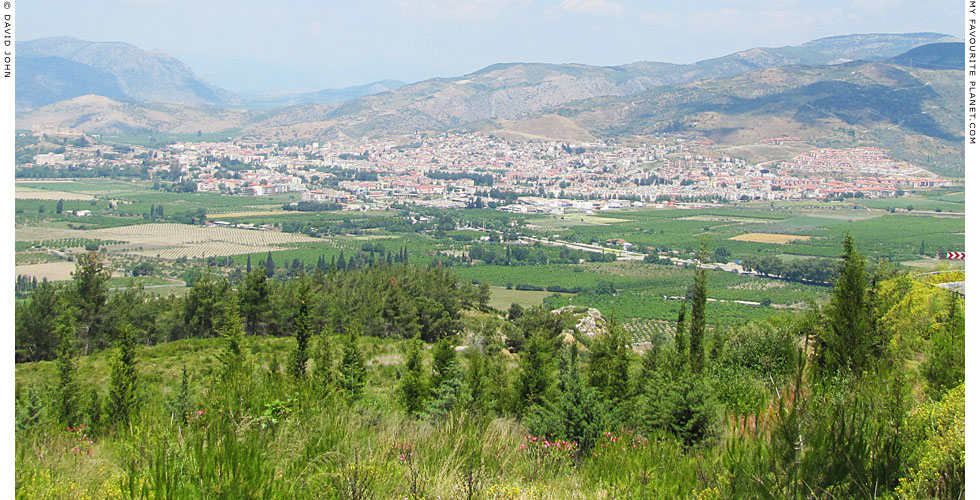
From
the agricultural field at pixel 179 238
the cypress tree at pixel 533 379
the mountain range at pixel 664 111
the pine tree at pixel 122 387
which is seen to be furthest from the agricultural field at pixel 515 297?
the mountain range at pixel 664 111

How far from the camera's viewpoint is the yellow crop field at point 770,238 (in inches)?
1930

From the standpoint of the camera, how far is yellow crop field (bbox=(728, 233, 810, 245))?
161 feet

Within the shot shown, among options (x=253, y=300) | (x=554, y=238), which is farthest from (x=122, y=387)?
(x=554, y=238)

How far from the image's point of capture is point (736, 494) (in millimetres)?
2559

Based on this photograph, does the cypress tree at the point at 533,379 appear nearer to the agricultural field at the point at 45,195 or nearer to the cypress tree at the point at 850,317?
the cypress tree at the point at 850,317

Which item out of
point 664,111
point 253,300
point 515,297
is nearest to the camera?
point 253,300

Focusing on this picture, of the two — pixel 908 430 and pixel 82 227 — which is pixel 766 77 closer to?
pixel 82 227

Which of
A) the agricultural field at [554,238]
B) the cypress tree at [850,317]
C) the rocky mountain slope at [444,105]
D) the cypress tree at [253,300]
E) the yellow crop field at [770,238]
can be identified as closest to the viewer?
the cypress tree at [850,317]

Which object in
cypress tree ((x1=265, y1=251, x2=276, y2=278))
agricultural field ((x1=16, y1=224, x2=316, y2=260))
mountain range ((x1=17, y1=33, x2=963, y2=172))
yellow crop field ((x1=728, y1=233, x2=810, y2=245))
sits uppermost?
mountain range ((x1=17, y1=33, x2=963, y2=172))

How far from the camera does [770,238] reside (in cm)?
5075

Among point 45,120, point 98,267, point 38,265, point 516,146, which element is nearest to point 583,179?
point 516,146

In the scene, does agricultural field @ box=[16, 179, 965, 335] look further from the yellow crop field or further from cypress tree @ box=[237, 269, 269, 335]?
cypress tree @ box=[237, 269, 269, 335]

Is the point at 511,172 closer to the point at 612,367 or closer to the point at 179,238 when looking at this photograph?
the point at 179,238

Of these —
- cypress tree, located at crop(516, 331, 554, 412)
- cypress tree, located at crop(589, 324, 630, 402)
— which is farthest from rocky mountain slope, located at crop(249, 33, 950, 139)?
cypress tree, located at crop(516, 331, 554, 412)
